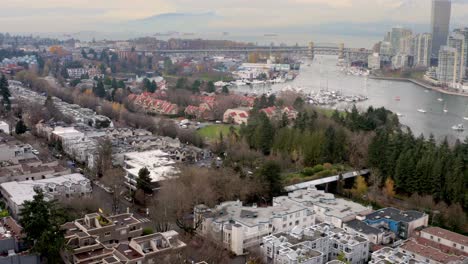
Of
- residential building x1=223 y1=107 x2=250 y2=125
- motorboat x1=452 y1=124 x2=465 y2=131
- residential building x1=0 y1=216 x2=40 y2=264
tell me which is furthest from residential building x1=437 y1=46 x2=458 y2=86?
residential building x1=0 y1=216 x2=40 y2=264

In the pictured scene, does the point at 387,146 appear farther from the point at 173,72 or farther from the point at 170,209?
the point at 173,72

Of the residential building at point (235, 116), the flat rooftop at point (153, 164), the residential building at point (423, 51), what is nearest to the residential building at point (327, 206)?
the flat rooftop at point (153, 164)

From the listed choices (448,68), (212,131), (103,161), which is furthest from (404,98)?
(103,161)

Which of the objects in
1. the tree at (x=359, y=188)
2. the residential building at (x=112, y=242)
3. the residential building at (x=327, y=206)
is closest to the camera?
the residential building at (x=112, y=242)

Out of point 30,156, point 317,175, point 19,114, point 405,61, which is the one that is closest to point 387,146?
point 317,175

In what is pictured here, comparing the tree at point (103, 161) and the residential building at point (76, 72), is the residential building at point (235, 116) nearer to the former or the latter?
the tree at point (103, 161)

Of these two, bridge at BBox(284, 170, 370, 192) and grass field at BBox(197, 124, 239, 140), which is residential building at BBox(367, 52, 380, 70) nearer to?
grass field at BBox(197, 124, 239, 140)
